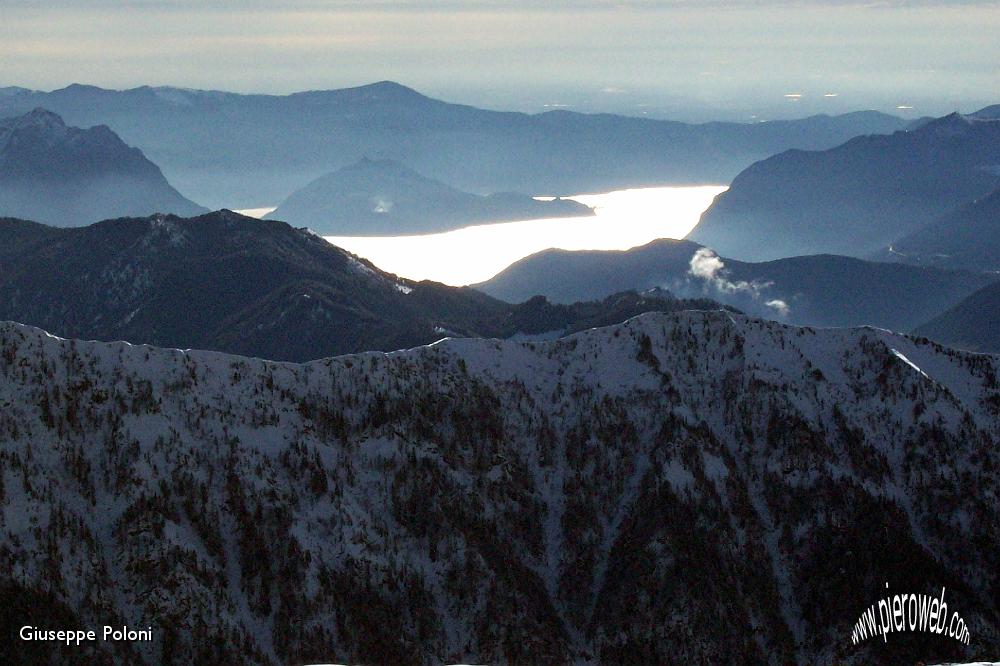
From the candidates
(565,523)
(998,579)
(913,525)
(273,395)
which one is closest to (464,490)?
(565,523)

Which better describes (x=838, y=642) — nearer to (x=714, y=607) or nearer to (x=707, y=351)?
(x=714, y=607)

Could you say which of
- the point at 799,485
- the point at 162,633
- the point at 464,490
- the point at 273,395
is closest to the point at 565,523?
the point at 464,490

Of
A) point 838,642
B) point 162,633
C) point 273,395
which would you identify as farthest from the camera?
point 273,395

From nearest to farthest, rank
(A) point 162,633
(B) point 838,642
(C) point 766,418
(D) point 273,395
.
→ 1. (A) point 162,633
2. (B) point 838,642
3. (D) point 273,395
4. (C) point 766,418

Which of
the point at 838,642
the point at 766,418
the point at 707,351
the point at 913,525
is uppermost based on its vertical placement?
the point at 707,351

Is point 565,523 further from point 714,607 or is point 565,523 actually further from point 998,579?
point 998,579

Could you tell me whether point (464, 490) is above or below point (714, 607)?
above

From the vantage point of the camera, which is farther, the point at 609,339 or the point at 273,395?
the point at 609,339
